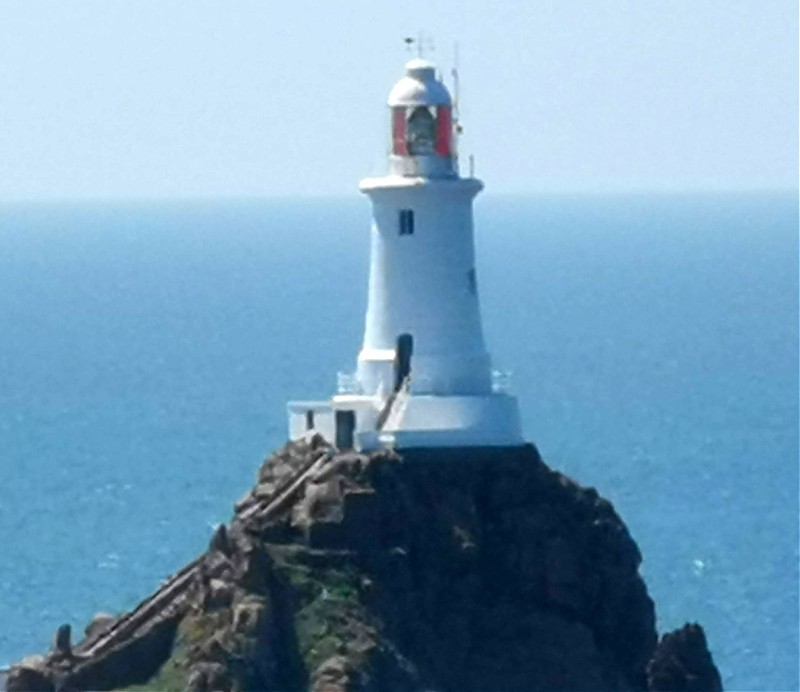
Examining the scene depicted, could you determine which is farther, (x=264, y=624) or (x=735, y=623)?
(x=735, y=623)

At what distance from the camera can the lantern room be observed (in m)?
70.2

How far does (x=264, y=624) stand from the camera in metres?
63.7

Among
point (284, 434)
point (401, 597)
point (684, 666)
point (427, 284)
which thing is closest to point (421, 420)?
point (427, 284)

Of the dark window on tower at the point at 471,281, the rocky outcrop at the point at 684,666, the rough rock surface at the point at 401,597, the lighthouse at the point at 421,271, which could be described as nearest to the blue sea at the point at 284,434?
A: the lighthouse at the point at 421,271

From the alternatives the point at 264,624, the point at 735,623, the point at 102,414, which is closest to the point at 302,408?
the point at 264,624

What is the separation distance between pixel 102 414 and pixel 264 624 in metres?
81.3

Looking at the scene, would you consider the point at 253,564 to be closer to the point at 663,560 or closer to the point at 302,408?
the point at 302,408

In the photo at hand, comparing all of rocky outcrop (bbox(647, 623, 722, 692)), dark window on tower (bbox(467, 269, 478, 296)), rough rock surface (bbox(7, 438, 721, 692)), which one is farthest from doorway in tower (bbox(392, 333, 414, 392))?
rocky outcrop (bbox(647, 623, 722, 692))

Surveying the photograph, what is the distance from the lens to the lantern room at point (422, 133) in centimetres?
7019

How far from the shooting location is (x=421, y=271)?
70.2 metres

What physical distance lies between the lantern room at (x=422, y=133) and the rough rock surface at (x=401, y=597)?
4.48 m

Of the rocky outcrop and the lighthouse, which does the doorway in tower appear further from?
the rocky outcrop

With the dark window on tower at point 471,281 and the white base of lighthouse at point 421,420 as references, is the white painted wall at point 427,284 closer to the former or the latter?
the dark window on tower at point 471,281

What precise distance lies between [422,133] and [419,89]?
0.69 meters
